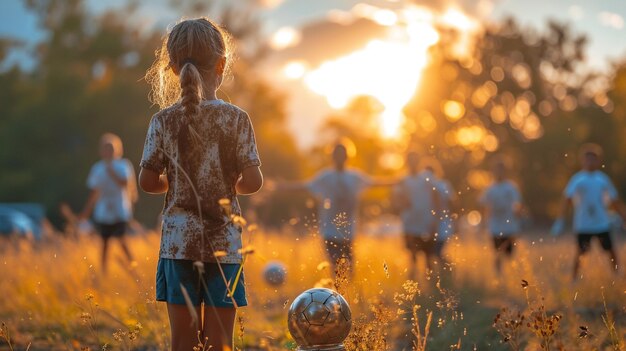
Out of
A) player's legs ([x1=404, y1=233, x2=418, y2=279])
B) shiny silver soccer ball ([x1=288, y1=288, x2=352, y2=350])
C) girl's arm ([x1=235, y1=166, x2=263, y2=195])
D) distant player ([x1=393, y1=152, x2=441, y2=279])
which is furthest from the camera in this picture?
distant player ([x1=393, y1=152, x2=441, y2=279])

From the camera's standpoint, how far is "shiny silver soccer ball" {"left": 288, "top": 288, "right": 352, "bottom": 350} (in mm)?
4328

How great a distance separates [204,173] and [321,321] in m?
1.04

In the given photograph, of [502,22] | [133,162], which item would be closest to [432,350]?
[133,162]

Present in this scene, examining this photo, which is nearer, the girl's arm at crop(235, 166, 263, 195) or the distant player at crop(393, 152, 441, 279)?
the girl's arm at crop(235, 166, 263, 195)

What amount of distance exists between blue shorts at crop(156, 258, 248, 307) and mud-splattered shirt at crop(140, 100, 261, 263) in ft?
0.15

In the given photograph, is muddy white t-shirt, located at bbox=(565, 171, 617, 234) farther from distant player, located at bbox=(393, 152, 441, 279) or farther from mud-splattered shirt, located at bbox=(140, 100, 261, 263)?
mud-splattered shirt, located at bbox=(140, 100, 261, 263)

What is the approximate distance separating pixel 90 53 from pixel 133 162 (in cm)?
830

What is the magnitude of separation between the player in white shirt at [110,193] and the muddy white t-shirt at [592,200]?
591 centimetres

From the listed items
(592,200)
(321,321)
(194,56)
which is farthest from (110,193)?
(194,56)

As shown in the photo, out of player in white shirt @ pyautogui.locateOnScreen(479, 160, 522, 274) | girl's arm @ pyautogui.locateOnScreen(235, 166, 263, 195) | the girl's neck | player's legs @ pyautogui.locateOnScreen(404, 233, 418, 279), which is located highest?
player in white shirt @ pyautogui.locateOnScreen(479, 160, 522, 274)

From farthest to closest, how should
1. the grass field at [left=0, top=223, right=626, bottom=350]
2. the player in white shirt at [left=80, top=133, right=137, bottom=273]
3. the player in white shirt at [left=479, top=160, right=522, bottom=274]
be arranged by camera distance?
the player in white shirt at [left=479, top=160, right=522, bottom=274] → the player in white shirt at [left=80, top=133, right=137, bottom=273] → the grass field at [left=0, top=223, right=626, bottom=350]

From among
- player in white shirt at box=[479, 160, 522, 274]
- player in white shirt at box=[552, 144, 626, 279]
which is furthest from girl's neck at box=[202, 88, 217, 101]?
player in white shirt at box=[479, 160, 522, 274]

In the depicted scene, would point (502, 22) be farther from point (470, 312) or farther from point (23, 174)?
point (470, 312)

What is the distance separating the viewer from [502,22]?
52312mm
